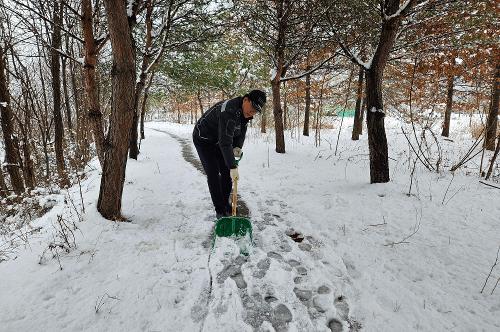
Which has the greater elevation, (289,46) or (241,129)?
(289,46)

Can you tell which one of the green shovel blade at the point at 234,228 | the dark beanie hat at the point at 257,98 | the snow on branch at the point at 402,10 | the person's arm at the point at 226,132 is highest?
the snow on branch at the point at 402,10

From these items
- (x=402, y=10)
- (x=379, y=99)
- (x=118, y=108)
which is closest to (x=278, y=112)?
(x=379, y=99)

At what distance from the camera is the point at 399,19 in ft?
15.6

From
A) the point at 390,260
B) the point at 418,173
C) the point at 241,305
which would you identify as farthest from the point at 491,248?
the point at 418,173

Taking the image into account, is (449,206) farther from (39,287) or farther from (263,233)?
(39,287)

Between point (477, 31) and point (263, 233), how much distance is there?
6.42m

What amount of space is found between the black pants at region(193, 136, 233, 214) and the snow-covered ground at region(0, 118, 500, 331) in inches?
14.3

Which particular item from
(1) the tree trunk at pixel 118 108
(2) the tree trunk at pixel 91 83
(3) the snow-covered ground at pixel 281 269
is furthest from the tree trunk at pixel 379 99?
(2) the tree trunk at pixel 91 83

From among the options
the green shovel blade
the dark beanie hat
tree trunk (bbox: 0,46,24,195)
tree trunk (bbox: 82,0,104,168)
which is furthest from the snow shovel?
tree trunk (bbox: 0,46,24,195)

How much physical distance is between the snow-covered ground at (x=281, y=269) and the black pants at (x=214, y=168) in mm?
364

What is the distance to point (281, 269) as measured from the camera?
302cm

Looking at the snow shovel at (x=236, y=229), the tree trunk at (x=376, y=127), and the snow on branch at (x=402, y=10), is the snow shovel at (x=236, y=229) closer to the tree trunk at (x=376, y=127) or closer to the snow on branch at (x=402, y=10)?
the tree trunk at (x=376, y=127)

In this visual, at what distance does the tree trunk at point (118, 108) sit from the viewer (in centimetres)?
346

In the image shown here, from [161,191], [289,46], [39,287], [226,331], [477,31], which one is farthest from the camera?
[289,46]
